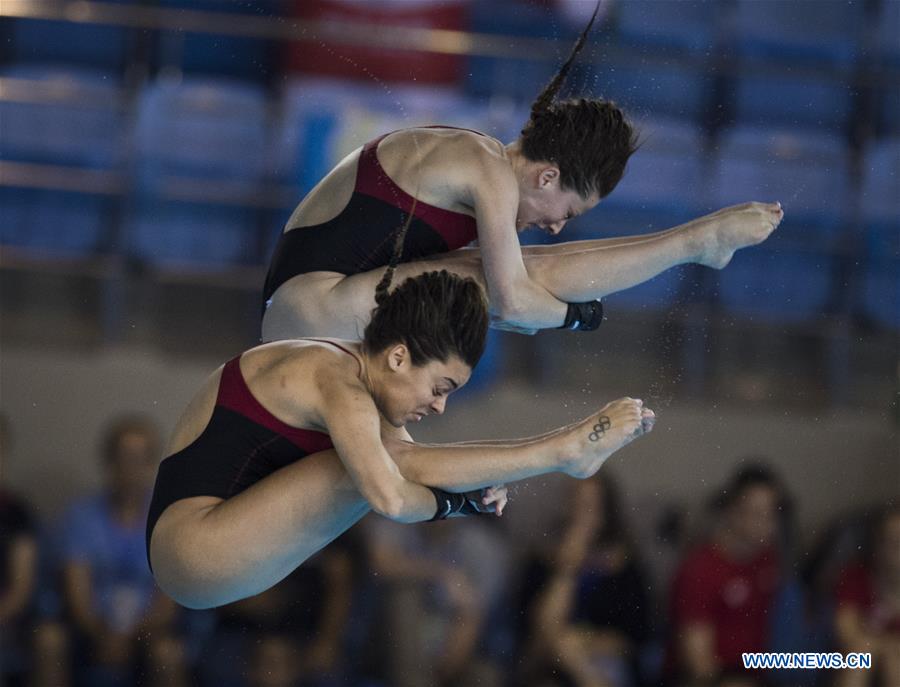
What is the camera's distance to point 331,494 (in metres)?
2.07

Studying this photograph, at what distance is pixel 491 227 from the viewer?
7.35 ft

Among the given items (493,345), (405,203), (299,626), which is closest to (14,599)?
(299,626)

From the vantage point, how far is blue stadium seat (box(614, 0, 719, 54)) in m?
3.64

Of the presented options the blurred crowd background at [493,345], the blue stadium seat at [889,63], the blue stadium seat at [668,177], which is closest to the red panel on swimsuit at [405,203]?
the blurred crowd background at [493,345]

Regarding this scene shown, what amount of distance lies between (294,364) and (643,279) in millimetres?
720

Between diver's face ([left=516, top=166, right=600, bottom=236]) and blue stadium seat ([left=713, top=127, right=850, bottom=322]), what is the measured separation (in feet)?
3.93

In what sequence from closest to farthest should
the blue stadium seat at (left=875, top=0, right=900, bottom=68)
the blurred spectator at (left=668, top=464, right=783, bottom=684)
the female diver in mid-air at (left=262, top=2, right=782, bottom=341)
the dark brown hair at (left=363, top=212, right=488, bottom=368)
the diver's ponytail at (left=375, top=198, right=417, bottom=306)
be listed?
the dark brown hair at (left=363, top=212, right=488, bottom=368) < the diver's ponytail at (left=375, top=198, right=417, bottom=306) < the female diver in mid-air at (left=262, top=2, right=782, bottom=341) < the blurred spectator at (left=668, top=464, right=783, bottom=684) < the blue stadium seat at (left=875, top=0, right=900, bottom=68)

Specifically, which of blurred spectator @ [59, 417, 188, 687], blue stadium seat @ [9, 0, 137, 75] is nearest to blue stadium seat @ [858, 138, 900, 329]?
blurred spectator @ [59, 417, 188, 687]

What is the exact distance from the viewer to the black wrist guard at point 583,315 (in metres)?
2.37

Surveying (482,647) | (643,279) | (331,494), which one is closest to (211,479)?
(331,494)

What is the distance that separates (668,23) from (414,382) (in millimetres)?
2121

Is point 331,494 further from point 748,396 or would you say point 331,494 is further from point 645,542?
point 748,396

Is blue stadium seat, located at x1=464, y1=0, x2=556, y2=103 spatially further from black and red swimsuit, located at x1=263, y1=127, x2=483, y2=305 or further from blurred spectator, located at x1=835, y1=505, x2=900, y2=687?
blurred spectator, located at x1=835, y1=505, x2=900, y2=687

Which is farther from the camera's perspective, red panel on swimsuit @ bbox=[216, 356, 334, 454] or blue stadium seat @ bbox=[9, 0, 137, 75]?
blue stadium seat @ bbox=[9, 0, 137, 75]
